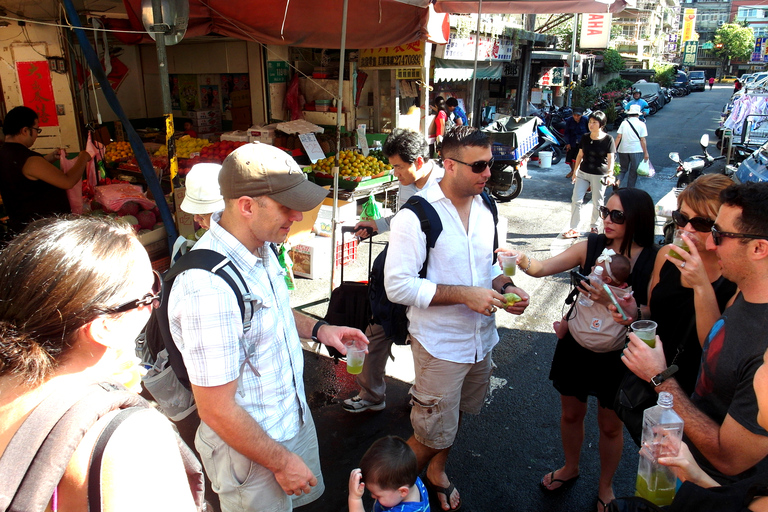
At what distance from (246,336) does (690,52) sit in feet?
315

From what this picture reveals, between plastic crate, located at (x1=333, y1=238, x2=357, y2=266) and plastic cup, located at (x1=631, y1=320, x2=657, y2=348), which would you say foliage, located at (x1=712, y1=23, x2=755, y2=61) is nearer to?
plastic crate, located at (x1=333, y1=238, x2=357, y2=266)

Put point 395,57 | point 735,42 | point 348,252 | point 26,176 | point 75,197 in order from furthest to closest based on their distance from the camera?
point 735,42, point 395,57, point 348,252, point 75,197, point 26,176

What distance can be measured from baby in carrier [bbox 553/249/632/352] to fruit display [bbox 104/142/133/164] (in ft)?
25.3

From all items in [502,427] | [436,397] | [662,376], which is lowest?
[502,427]

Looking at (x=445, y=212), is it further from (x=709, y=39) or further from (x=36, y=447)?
(x=709, y=39)

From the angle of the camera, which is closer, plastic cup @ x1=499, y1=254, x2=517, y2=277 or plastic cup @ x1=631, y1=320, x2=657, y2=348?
plastic cup @ x1=631, y1=320, x2=657, y2=348

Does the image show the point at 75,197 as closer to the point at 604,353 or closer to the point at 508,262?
the point at 508,262

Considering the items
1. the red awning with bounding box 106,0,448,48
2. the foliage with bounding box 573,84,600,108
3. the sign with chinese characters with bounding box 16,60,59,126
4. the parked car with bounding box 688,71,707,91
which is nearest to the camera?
the red awning with bounding box 106,0,448,48

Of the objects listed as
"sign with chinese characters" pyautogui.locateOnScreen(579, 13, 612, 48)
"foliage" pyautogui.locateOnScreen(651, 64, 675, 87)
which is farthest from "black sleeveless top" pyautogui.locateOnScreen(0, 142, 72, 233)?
"foliage" pyautogui.locateOnScreen(651, 64, 675, 87)

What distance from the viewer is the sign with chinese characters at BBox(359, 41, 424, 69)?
783 centimetres

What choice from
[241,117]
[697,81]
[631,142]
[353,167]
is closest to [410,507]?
[353,167]

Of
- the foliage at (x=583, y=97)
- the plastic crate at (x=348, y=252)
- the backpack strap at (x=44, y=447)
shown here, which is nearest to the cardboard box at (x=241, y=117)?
the plastic crate at (x=348, y=252)

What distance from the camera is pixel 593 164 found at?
777cm

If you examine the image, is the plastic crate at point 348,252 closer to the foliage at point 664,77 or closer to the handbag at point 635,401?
the handbag at point 635,401
